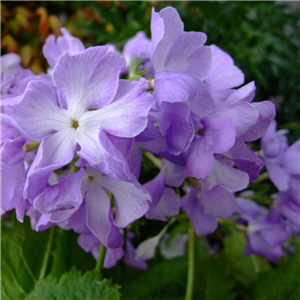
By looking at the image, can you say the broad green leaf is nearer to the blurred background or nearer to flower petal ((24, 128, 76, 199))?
flower petal ((24, 128, 76, 199))

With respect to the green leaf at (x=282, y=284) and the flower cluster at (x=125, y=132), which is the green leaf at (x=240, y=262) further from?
the flower cluster at (x=125, y=132)

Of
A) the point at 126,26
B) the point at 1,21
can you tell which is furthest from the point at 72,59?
the point at 1,21

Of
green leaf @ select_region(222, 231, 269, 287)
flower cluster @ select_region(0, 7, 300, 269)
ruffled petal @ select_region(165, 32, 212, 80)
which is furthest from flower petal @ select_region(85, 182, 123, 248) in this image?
green leaf @ select_region(222, 231, 269, 287)

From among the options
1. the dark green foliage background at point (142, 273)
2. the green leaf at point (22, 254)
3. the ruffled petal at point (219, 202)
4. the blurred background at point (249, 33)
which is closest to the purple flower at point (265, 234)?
the dark green foliage background at point (142, 273)

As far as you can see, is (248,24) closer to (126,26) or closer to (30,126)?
(126,26)

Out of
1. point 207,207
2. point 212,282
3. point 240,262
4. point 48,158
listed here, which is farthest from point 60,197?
point 240,262

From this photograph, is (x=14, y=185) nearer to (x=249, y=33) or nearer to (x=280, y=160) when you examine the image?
(x=280, y=160)
